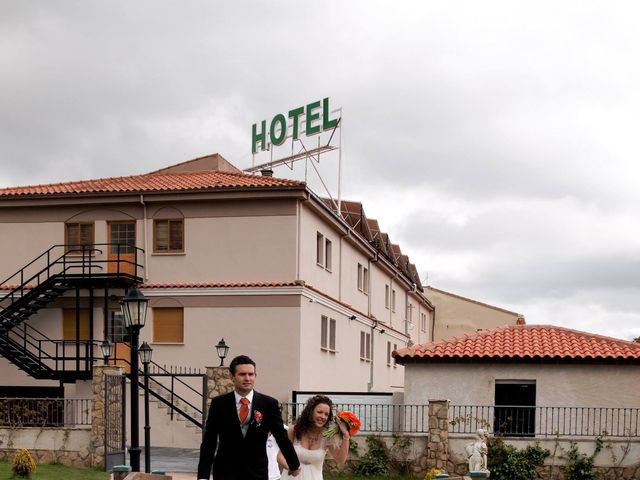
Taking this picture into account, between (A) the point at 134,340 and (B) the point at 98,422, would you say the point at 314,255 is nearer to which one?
(B) the point at 98,422

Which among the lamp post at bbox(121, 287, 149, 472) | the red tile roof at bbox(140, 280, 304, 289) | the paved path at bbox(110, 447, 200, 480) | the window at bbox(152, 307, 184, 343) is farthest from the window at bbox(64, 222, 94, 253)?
the lamp post at bbox(121, 287, 149, 472)

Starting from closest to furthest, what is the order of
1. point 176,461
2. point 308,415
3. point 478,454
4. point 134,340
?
point 308,415 → point 134,340 → point 478,454 → point 176,461

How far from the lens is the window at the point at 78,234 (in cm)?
3191

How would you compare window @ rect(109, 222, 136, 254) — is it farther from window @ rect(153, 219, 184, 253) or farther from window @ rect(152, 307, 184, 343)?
window @ rect(152, 307, 184, 343)

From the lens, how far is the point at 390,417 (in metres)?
24.2

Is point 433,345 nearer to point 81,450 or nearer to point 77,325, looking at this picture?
point 81,450

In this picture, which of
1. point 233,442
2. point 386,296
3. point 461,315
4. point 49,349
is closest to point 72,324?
point 49,349

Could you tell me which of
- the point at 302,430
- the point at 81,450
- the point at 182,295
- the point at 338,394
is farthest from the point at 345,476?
the point at 302,430

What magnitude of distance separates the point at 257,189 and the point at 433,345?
768cm

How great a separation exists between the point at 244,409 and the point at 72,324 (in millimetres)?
25098

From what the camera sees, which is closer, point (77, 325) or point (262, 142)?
point (77, 325)

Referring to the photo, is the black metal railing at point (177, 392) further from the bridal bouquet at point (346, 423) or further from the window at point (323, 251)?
the bridal bouquet at point (346, 423)

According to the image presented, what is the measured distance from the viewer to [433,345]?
25641 millimetres

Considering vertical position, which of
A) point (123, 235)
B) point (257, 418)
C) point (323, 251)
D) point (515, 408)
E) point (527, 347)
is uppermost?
point (123, 235)
